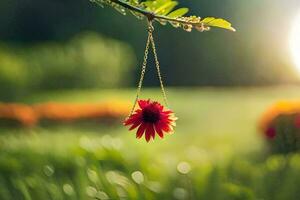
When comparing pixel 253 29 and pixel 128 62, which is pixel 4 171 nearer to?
pixel 128 62

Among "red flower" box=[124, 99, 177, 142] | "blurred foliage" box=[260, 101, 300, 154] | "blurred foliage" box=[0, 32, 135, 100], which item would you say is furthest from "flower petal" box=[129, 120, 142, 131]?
"blurred foliage" box=[0, 32, 135, 100]

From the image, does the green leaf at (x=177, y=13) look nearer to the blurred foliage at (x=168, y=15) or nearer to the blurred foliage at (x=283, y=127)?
the blurred foliage at (x=168, y=15)

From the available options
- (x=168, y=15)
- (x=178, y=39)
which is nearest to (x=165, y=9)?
(x=168, y=15)

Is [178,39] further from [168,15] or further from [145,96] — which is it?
[168,15]

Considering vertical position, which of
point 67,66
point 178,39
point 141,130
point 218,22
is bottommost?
point 67,66

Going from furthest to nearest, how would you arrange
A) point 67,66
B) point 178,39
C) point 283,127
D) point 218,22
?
point 178,39 → point 67,66 → point 283,127 → point 218,22

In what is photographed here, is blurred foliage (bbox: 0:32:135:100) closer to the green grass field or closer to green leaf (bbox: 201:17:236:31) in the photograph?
the green grass field

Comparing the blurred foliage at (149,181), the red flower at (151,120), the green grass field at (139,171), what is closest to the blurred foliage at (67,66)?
the green grass field at (139,171)
